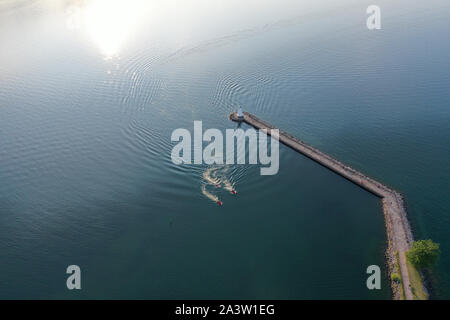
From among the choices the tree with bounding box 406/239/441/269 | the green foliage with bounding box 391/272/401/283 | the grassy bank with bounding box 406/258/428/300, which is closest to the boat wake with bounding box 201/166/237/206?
the green foliage with bounding box 391/272/401/283

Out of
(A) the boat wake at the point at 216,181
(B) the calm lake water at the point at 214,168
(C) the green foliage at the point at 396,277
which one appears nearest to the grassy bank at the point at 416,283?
(C) the green foliage at the point at 396,277

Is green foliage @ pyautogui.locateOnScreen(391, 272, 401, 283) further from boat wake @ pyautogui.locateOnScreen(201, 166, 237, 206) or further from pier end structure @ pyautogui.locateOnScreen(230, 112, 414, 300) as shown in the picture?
boat wake @ pyautogui.locateOnScreen(201, 166, 237, 206)

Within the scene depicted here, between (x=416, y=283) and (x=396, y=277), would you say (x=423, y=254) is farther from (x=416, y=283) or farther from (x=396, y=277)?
(x=396, y=277)

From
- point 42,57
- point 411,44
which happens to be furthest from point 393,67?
point 42,57

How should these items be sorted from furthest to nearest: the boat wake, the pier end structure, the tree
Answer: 1. the boat wake
2. the pier end structure
3. the tree

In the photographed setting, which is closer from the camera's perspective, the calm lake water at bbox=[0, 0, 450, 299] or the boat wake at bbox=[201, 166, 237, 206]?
the calm lake water at bbox=[0, 0, 450, 299]

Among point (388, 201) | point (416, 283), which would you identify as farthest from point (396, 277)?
point (388, 201)
